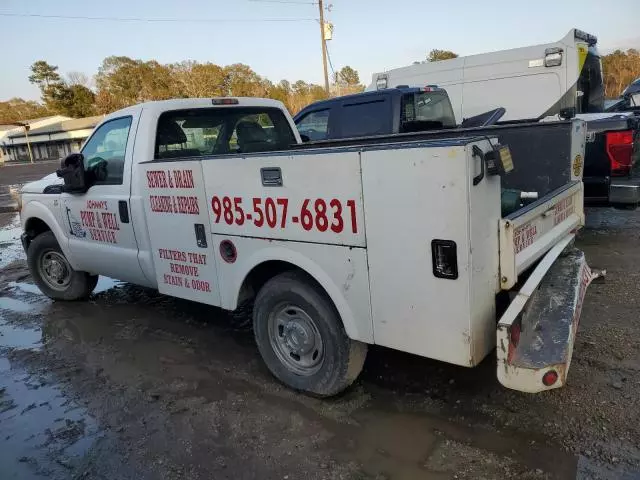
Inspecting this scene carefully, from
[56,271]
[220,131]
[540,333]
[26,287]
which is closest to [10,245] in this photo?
[26,287]

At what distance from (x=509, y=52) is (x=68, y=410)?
8822 mm

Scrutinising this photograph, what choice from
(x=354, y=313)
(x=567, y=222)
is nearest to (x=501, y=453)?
(x=354, y=313)

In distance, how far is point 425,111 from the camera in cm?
746

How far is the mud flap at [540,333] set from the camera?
91.7 inches

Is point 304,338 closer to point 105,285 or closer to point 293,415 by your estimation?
point 293,415

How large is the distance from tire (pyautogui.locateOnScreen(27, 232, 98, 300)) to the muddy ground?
1.12 m

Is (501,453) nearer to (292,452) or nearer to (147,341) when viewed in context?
(292,452)

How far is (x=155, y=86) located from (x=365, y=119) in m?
69.7

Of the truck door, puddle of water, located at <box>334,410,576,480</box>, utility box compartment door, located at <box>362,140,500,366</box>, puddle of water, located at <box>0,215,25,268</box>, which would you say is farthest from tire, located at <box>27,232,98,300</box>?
utility box compartment door, located at <box>362,140,500,366</box>

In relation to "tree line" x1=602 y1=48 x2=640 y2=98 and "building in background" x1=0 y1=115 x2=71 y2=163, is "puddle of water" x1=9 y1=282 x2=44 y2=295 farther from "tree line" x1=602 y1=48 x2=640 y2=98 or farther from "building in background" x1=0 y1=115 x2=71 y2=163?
"building in background" x1=0 y1=115 x2=71 y2=163

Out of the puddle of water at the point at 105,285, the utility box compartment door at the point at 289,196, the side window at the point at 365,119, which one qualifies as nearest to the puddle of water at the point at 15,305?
the puddle of water at the point at 105,285

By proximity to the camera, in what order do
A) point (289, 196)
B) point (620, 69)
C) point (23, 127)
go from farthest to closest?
point (23, 127), point (620, 69), point (289, 196)

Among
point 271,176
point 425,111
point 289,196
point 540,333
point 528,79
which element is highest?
point 528,79

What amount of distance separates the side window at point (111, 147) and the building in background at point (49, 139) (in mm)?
58092
